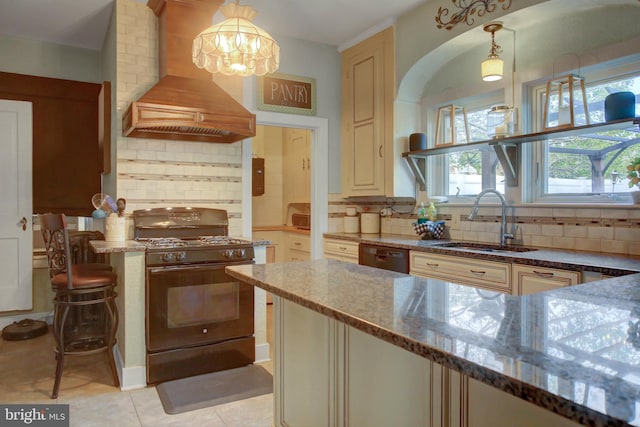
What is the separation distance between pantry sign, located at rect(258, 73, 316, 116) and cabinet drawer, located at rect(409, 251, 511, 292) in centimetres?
181

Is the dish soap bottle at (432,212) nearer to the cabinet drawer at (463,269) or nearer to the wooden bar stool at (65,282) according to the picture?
the cabinet drawer at (463,269)

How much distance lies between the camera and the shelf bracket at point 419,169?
3871 mm

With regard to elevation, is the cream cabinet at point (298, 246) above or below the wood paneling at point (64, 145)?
below

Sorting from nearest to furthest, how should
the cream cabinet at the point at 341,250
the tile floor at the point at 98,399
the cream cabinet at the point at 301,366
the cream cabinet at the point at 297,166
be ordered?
the cream cabinet at the point at 301,366 < the tile floor at the point at 98,399 < the cream cabinet at the point at 341,250 < the cream cabinet at the point at 297,166

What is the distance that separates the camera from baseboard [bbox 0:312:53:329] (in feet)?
13.5

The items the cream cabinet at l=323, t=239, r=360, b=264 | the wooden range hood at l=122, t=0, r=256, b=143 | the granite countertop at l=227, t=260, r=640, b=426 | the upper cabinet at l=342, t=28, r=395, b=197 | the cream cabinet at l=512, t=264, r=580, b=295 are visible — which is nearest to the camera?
the granite countertop at l=227, t=260, r=640, b=426

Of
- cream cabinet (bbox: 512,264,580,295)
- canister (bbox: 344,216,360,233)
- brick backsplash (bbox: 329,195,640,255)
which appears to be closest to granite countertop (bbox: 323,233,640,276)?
cream cabinet (bbox: 512,264,580,295)

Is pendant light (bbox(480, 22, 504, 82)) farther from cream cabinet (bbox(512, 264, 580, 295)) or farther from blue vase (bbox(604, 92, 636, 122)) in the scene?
cream cabinet (bbox(512, 264, 580, 295))

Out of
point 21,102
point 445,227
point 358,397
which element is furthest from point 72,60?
point 358,397

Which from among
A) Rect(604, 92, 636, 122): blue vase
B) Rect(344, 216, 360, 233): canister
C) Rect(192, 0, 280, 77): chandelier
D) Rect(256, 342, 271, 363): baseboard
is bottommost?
Rect(256, 342, 271, 363): baseboard

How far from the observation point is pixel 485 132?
11.6 ft

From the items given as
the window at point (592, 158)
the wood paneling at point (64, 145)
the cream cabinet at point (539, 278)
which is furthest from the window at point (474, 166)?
the wood paneling at point (64, 145)

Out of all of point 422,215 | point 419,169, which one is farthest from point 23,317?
point 419,169

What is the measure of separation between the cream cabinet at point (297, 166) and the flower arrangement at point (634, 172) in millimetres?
3414
